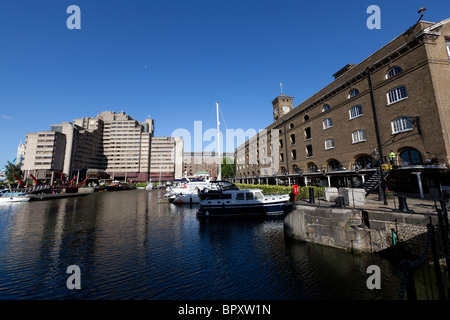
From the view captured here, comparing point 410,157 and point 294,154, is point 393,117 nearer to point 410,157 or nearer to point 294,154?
point 410,157

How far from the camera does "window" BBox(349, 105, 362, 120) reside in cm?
2620

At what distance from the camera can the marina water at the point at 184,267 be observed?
310 inches

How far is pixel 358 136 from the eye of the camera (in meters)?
26.2

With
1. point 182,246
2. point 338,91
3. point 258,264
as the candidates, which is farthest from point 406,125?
point 182,246

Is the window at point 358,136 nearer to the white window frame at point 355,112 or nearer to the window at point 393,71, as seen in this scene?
the white window frame at point 355,112

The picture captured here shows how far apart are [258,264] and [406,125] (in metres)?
22.0

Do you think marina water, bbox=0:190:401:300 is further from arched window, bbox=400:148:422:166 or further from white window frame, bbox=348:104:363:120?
white window frame, bbox=348:104:363:120

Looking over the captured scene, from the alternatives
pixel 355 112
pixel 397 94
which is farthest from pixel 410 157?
pixel 355 112

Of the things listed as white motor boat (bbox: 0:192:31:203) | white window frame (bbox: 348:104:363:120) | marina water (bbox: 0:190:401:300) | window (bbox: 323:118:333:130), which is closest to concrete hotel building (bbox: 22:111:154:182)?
white motor boat (bbox: 0:192:31:203)

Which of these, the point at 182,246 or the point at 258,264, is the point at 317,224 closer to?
the point at 258,264

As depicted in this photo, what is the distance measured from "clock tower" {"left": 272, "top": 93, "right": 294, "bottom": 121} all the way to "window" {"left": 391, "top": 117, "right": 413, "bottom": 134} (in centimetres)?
3407

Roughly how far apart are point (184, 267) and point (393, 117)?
26123 mm

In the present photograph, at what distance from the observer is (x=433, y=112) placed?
18000 mm

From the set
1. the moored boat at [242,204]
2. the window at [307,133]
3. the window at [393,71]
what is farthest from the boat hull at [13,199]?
the window at [393,71]
